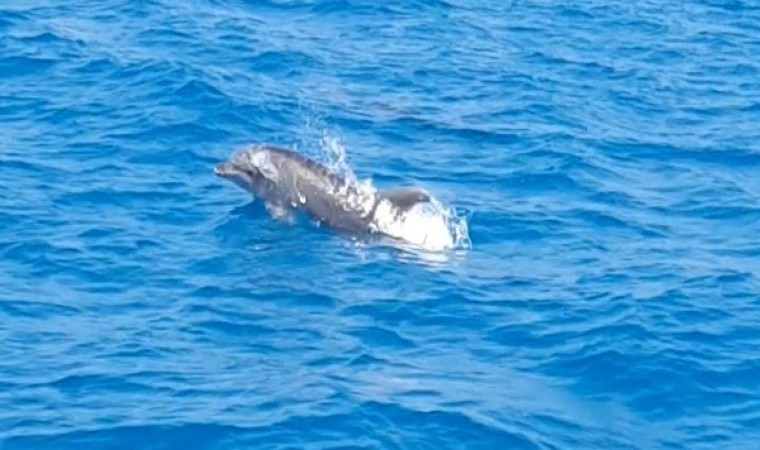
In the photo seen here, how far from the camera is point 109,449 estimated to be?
18469 millimetres

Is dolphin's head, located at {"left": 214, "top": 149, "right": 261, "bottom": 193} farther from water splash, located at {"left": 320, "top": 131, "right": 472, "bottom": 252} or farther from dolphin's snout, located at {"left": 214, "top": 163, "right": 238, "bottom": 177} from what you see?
water splash, located at {"left": 320, "top": 131, "right": 472, "bottom": 252}

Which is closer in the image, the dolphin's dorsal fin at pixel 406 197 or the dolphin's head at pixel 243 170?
the dolphin's dorsal fin at pixel 406 197

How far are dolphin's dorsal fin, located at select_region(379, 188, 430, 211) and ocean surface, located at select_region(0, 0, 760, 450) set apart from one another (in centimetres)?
65

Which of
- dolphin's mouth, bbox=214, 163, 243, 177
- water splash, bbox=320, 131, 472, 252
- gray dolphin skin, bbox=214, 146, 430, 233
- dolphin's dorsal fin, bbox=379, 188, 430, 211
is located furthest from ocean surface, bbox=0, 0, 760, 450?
dolphin's dorsal fin, bbox=379, 188, 430, 211

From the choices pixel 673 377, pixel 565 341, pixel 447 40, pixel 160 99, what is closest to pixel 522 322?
pixel 565 341

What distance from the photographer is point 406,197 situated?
24812 mm

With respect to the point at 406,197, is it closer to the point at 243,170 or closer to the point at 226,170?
the point at 243,170

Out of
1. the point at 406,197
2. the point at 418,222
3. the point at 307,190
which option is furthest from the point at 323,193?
the point at 418,222

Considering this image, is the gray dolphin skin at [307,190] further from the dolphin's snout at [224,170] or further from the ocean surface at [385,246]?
the ocean surface at [385,246]

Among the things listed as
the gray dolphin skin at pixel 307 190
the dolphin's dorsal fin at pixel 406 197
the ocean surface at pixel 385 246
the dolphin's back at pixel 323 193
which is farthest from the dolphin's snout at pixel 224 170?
the dolphin's dorsal fin at pixel 406 197

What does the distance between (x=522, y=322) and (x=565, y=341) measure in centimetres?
80

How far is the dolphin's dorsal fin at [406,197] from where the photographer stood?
24688 mm

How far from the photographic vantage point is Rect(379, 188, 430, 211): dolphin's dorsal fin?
24688 millimetres

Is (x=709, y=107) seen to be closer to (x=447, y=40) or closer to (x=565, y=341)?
(x=447, y=40)
